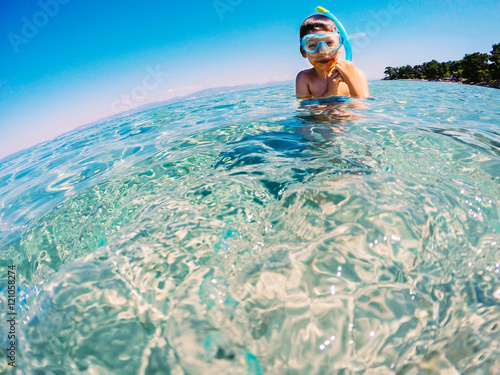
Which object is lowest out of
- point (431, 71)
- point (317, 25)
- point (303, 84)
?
point (303, 84)

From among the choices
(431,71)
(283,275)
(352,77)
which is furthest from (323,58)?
(431,71)

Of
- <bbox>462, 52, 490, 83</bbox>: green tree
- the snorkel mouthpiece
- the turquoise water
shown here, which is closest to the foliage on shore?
<bbox>462, 52, 490, 83</bbox>: green tree

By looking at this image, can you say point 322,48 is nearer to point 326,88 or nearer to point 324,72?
point 324,72

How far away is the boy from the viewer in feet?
11.8

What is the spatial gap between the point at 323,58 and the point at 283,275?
3.51 metres

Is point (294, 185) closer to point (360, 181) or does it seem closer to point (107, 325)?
point (360, 181)

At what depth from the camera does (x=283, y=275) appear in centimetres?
117

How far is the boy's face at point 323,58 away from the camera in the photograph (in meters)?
3.55

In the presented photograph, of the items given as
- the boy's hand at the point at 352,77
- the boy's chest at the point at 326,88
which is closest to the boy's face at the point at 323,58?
the boy's hand at the point at 352,77

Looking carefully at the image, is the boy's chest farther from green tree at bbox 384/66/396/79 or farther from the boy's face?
green tree at bbox 384/66/396/79

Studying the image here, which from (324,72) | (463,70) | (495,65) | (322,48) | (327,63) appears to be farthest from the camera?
(463,70)

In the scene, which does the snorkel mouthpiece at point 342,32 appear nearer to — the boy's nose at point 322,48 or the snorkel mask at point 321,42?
the snorkel mask at point 321,42

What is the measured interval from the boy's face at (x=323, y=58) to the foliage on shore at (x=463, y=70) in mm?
32146

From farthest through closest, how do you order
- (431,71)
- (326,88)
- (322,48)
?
(431,71)
(326,88)
(322,48)
